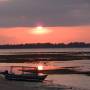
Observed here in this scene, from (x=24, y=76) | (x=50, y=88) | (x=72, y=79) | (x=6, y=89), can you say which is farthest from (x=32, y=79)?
(x=6, y=89)

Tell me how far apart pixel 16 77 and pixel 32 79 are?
6.94 ft

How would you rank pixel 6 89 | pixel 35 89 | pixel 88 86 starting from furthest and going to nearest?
1. pixel 88 86
2. pixel 35 89
3. pixel 6 89

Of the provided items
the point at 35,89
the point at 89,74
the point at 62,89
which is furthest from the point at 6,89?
the point at 89,74

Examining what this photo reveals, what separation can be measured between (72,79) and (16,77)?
7.89 meters

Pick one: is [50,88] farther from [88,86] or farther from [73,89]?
[88,86]

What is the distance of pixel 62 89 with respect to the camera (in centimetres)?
4312

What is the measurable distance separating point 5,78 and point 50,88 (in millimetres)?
12774

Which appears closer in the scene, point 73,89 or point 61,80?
point 73,89

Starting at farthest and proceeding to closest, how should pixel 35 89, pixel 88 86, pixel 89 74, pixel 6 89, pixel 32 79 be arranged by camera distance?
1. pixel 89 74
2. pixel 32 79
3. pixel 88 86
4. pixel 35 89
5. pixel 6 89

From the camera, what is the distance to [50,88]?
43406 mm

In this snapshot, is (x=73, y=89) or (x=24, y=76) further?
(x=24, y=76)

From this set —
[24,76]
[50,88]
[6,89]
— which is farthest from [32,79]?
[6,89]

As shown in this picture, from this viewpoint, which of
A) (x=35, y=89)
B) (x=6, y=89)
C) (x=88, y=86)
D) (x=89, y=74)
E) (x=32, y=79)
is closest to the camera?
(x=6, y=89)

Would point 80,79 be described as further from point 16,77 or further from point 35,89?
point 35,89
